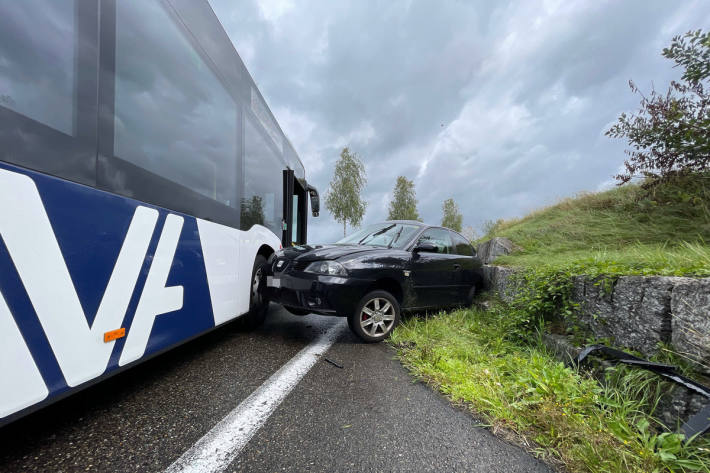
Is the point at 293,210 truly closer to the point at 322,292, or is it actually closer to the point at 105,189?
the point at 322,292

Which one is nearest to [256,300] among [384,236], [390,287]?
[390,287]

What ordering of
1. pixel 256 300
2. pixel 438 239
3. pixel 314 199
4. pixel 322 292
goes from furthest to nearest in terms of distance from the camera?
pixel 314 199, pixel 438 239, pixel 256 300, pixel 322 292

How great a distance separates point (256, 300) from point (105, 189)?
241 cm

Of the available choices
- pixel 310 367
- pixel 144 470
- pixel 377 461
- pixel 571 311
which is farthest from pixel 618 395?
pixel 144 470

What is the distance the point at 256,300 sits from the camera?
12.4 feet

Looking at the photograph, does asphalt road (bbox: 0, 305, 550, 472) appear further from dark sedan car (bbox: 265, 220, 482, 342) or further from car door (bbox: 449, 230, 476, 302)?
car door (bbox: 449, 230, 476, 302)

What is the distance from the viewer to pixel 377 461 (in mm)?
1455

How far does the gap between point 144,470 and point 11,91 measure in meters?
1.87

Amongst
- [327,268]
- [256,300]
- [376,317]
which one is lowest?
[376,317]

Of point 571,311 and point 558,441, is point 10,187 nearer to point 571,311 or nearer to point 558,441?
point 558,441

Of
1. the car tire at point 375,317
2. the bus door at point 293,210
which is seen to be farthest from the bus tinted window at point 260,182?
the car tire at point 375,317

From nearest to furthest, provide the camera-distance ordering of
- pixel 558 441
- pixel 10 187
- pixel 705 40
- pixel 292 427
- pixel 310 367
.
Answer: pixel 10 187 < pixel 558 441 < pixel 292 427 < pixel 310 367 < pixel 705 40

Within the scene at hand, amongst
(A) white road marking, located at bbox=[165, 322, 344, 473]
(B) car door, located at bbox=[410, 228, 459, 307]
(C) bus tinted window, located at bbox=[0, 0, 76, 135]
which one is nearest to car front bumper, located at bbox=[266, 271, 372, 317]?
(A) white road marking, located at bbox=[165, 322, 344, 473]

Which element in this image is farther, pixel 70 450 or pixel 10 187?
pixel 70 450
